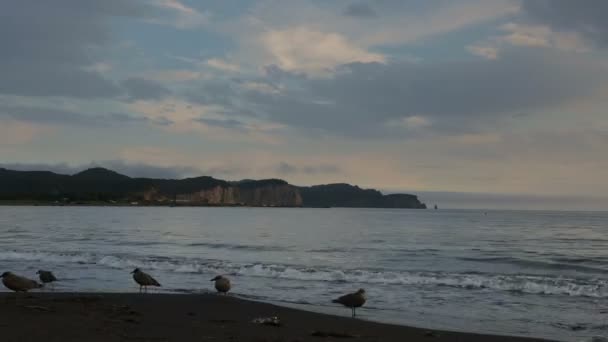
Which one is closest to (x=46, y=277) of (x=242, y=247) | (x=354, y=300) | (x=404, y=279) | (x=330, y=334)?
(x=354, y=300)

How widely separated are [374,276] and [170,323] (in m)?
13.5

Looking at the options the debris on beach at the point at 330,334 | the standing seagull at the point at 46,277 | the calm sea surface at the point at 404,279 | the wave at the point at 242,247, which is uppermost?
the debris on beach at the point at 330,334

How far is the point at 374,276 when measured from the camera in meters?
22.8

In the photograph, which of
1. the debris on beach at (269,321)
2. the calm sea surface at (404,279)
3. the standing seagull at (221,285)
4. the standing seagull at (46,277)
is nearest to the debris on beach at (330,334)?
the debris on beach at (269,321)

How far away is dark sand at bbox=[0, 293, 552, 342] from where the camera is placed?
8.69 meters

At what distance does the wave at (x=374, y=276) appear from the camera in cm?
2019

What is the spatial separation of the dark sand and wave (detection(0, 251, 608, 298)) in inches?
323

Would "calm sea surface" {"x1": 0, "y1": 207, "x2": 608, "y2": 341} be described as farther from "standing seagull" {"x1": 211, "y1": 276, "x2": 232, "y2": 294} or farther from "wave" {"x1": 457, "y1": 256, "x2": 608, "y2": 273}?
"standing seagull" {"x1": 211, "y1": 276, "x2": 232, "y2": 294}

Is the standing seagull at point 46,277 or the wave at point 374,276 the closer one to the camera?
the standing seagull at point 46,277

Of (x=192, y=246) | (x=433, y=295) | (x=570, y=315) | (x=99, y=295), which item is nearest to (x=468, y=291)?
(x=433, y=295)

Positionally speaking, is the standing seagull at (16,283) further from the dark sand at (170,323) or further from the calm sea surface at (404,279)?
the calm sea surface at (404,279)

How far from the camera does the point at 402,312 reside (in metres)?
14.8

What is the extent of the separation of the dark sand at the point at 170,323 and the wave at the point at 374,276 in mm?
8213

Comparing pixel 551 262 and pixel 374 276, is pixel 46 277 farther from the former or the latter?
pixel 551 262
